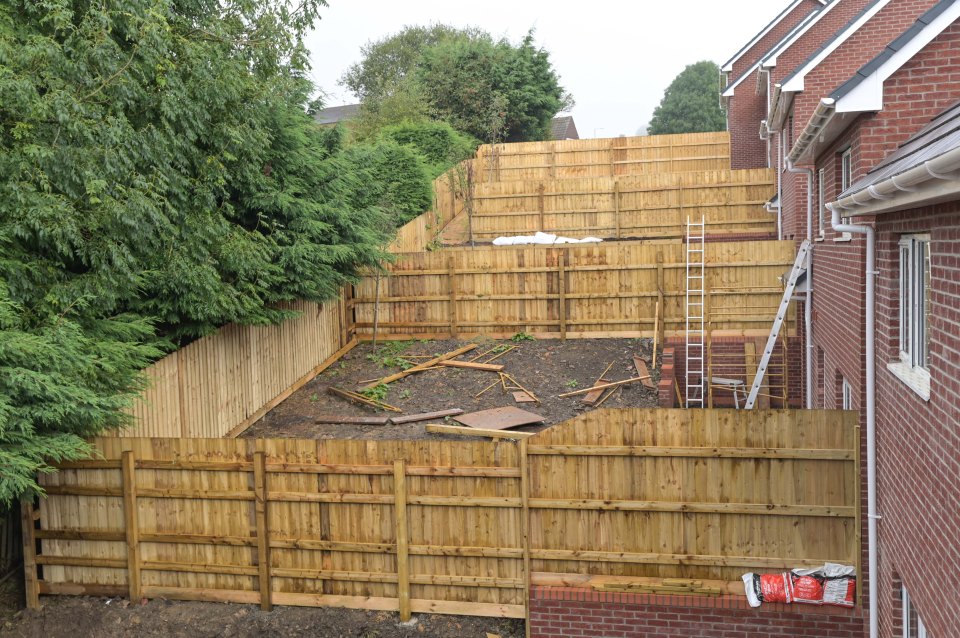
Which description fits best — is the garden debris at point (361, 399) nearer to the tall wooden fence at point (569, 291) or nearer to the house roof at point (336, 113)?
the tall wooden fence at point (569, 291)

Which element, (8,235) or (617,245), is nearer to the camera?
(8,235)

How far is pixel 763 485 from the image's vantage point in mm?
8703

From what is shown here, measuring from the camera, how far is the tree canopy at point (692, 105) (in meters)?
86.1

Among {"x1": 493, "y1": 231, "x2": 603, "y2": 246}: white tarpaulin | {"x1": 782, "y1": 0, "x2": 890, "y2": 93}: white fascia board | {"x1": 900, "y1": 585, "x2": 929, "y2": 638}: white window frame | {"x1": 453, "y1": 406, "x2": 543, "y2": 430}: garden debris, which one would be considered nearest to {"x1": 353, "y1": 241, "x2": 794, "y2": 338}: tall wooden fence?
{"x1": 782, "y1": 0, "x2": 890, "y2": 93}: white fascia board

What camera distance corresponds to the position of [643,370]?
17750 mm

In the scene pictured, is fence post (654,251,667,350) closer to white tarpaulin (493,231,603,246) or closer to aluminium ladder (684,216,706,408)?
aluminium ladder (684,216,706,408)

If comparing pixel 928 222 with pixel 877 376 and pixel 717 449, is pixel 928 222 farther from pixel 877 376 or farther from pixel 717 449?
pixel 717 449

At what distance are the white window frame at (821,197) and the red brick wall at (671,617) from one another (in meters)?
5.85

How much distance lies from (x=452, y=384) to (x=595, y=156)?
22417mm

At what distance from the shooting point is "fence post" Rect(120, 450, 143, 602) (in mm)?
9828

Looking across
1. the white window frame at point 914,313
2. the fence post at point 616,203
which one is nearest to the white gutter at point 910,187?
the white window frame at point 914,313

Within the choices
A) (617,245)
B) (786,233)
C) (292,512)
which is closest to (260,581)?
(292,512)

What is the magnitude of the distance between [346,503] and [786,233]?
14791 mm

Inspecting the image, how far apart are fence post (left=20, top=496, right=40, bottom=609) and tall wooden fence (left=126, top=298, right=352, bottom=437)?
159cm
